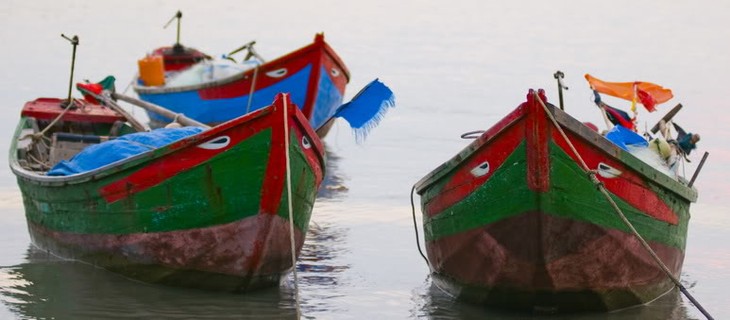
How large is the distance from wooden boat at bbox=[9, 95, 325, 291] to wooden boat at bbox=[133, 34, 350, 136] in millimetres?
8267

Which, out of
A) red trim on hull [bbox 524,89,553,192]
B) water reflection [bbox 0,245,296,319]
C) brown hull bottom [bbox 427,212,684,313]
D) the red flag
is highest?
the red flag

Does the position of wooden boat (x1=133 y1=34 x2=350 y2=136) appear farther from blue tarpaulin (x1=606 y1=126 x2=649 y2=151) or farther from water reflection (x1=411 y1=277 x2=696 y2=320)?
water reflection (x1=411 y1=277 x2=696 y2=320)

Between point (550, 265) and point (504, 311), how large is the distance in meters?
0.79

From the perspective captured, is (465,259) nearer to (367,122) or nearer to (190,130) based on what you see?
(367,122)

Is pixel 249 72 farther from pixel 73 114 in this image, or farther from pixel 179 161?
pixel 179 161

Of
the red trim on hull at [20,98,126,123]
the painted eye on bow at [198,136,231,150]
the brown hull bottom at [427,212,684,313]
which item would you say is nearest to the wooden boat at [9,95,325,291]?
the painted eye on bow at [198,136,231,150]

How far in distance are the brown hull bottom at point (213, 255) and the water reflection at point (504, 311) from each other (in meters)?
1.22

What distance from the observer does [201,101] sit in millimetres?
21578

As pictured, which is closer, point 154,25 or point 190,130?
point 190,130

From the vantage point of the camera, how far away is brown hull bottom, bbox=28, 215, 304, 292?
11.4m

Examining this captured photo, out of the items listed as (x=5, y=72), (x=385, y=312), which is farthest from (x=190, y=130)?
(x=5, y=72)

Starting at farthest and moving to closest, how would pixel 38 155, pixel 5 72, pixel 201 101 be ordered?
pixel 5 72, pixel 201 101, pixel 38 155

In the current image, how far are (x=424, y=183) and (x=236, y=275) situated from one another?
172cm

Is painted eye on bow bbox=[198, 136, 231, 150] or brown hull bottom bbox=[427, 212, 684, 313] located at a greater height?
painted eye on bow bbox=[198, 136, 231, 150]
